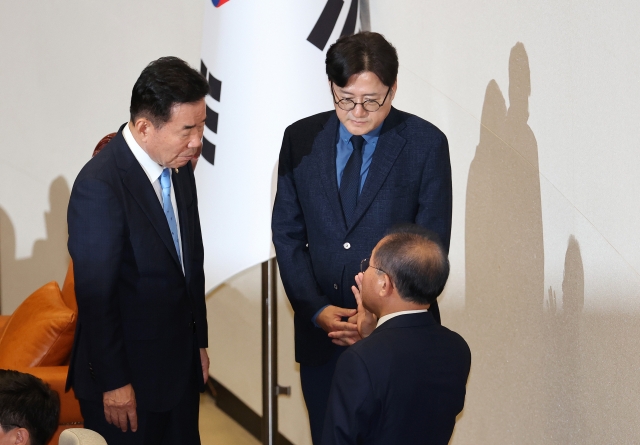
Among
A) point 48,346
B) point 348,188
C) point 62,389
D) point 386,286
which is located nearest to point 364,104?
point 348,188

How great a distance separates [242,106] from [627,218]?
166cm

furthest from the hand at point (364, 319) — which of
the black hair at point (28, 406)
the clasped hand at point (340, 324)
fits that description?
the black hair at point (28, 406)

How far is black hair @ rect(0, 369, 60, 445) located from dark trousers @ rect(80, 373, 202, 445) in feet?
0.34

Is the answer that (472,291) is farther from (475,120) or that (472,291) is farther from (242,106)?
(242,106)

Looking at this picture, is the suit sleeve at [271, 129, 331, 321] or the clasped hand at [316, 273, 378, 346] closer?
the clasped hand at [316, 273, 378, 346]

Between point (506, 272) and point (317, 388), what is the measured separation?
2.74 ft

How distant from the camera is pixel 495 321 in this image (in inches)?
112

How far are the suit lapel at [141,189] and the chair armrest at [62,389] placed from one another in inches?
51.0

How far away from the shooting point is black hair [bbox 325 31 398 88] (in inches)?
82.5

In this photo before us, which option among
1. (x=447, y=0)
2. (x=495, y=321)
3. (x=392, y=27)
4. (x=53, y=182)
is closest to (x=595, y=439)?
(x=495, y=321)

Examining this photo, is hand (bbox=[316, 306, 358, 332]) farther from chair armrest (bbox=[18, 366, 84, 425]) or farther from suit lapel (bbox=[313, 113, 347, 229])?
chair armrest (bbox=[18, 366, 84, 425])

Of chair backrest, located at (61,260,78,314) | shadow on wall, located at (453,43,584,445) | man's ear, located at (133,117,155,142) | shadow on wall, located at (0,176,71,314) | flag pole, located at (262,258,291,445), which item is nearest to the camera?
man's ear, located at (133,117,155,142)

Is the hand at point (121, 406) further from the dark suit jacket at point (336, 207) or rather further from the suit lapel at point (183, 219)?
the dark suit jacket at point (336, 207)

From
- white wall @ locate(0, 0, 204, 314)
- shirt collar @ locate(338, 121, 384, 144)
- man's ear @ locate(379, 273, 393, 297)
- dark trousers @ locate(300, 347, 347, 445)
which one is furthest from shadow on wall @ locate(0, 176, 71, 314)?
man's ear @ locate(379, 273, 393, 297)
